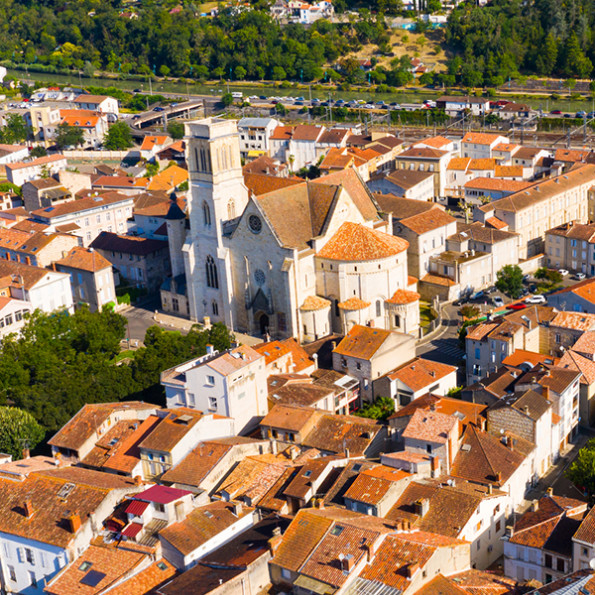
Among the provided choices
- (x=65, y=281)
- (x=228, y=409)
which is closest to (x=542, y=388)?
(x=228, y=409)

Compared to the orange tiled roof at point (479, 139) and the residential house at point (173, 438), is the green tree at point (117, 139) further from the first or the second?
the residential house at point (173, 438)

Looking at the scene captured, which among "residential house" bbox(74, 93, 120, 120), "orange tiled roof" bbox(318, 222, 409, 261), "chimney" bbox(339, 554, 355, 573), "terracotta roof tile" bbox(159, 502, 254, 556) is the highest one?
"residential house" bbox(74, 93, 120, 120)

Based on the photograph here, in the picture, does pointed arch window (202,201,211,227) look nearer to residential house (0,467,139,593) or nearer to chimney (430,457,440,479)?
residential house (0,467,139,593)

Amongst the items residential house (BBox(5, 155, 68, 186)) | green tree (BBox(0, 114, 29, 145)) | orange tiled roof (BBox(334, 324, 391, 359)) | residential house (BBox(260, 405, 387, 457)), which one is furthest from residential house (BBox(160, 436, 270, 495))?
green tree (BBox(0, 114, 29, 145))

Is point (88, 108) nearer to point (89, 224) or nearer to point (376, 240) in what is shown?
point (89, 224)

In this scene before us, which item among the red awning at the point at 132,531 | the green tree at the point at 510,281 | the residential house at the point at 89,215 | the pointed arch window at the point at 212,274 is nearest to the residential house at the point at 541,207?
the green tree at the point at 510,281

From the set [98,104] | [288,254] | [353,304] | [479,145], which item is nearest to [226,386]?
[288,254]
